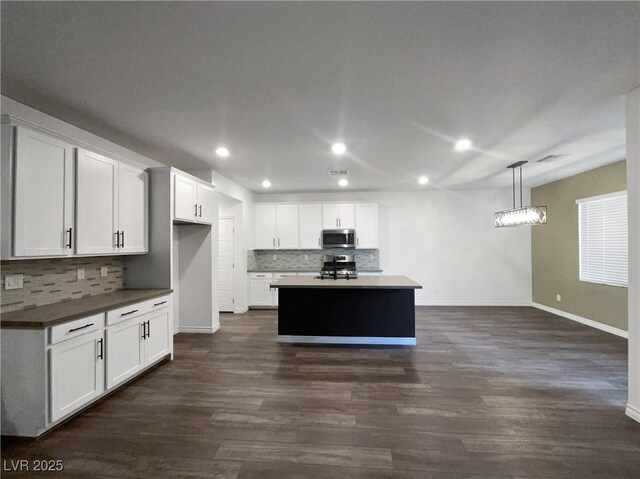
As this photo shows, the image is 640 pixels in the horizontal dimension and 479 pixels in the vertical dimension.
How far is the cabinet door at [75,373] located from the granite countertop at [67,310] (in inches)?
7.9

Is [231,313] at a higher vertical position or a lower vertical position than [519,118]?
lower

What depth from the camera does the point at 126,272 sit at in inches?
142

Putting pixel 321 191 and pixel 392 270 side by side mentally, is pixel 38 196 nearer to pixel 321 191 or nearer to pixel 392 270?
pixel 321 191

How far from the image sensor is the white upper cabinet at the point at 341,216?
6.39 meters

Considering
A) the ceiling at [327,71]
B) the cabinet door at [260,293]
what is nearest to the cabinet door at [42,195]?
the ceiling at [327,71]

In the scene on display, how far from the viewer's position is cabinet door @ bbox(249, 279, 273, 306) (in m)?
6.36

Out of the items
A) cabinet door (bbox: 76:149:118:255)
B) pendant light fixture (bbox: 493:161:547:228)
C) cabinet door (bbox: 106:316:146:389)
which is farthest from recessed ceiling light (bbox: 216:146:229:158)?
pendant light fixture (bbox: 493:161:547:228)

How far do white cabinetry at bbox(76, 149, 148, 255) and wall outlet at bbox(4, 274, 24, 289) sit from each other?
1.38 feet

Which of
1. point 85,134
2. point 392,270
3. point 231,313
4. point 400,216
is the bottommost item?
point 231,313

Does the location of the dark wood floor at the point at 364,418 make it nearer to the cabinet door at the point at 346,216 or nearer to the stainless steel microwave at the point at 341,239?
the stainless steel microwave at the point at 341,239

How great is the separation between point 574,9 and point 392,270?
5503 mm

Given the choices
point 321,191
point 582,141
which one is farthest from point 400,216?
point 582,141

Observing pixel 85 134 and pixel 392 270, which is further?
pixel 392 270

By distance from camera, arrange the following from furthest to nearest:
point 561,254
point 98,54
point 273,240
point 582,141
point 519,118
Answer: point 273,240, point 561,254, point 582,141, point 519,118, point 98,54
